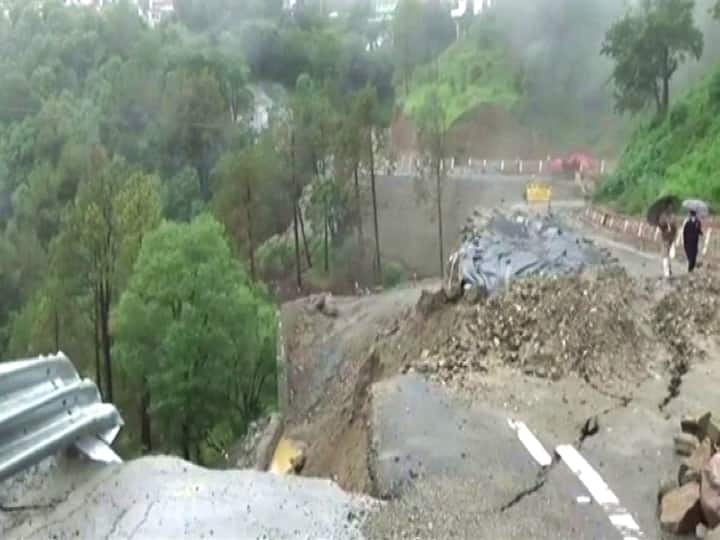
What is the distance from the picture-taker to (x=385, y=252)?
47.3 m

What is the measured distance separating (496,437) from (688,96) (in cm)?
3472

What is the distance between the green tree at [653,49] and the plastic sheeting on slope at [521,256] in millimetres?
27812

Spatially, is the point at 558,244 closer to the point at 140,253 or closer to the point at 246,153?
the point at 140,253

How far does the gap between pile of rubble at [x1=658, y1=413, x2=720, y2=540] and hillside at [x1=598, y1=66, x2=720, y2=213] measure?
2505 centimetres

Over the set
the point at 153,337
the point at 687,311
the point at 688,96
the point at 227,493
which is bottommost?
the point at 153,337

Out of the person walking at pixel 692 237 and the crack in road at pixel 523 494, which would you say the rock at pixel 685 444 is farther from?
the person walking at pixel 692 237

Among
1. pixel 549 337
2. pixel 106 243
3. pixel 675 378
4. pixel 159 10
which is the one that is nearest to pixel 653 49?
pixel 106 243

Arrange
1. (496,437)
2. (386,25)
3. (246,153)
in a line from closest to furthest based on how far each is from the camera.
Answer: (496,437)
(246,153)
(386,25)

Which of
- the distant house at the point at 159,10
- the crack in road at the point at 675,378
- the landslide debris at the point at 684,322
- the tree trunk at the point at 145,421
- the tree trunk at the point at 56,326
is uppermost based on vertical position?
the crack in road at the point at 675,378

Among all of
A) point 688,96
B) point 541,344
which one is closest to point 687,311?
point 541,344

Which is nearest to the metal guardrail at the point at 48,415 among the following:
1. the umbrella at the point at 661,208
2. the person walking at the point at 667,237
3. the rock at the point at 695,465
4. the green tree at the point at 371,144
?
the rock at the point at 695,465

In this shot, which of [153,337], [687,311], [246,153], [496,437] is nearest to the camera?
[496,437]

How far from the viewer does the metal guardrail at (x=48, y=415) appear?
7.29m

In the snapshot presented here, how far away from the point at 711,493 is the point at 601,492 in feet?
3.49
